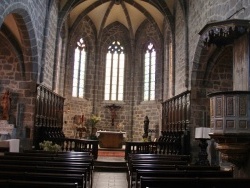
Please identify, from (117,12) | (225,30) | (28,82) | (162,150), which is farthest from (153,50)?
(225,30)

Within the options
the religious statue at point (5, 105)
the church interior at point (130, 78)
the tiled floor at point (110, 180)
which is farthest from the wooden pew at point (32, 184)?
the religious statue at point (5, 105)

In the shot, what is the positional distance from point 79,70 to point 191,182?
57.1 ft

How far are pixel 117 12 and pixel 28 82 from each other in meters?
10.3

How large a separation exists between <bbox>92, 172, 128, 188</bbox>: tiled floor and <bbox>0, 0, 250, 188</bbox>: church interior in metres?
1.59

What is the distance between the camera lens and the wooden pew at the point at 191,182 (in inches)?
176

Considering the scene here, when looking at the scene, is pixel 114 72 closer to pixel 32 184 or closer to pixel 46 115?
pixel 46 115

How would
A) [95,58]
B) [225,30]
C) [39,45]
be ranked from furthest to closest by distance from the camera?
[95,58] → [39,45] → [225,30]

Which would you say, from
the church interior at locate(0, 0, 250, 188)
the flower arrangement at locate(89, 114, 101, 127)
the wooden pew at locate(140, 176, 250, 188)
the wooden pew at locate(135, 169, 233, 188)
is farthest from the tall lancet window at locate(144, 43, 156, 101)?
the wooden pew at locate(140, 176, 250, 188)

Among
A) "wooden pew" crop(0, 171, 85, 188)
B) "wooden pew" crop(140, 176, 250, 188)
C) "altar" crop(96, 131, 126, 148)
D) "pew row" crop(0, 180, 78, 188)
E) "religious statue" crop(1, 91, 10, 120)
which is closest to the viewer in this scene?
"pew row" crop(0, 180, 78, 188)

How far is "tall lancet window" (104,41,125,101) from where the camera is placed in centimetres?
2203

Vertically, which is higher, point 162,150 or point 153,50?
point 153,50

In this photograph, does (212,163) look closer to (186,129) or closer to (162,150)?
(186,129)

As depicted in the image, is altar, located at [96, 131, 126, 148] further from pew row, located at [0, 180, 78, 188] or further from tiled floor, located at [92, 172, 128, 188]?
pew row, located at [0, 180, 78, 188]

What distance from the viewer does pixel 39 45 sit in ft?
42.4
